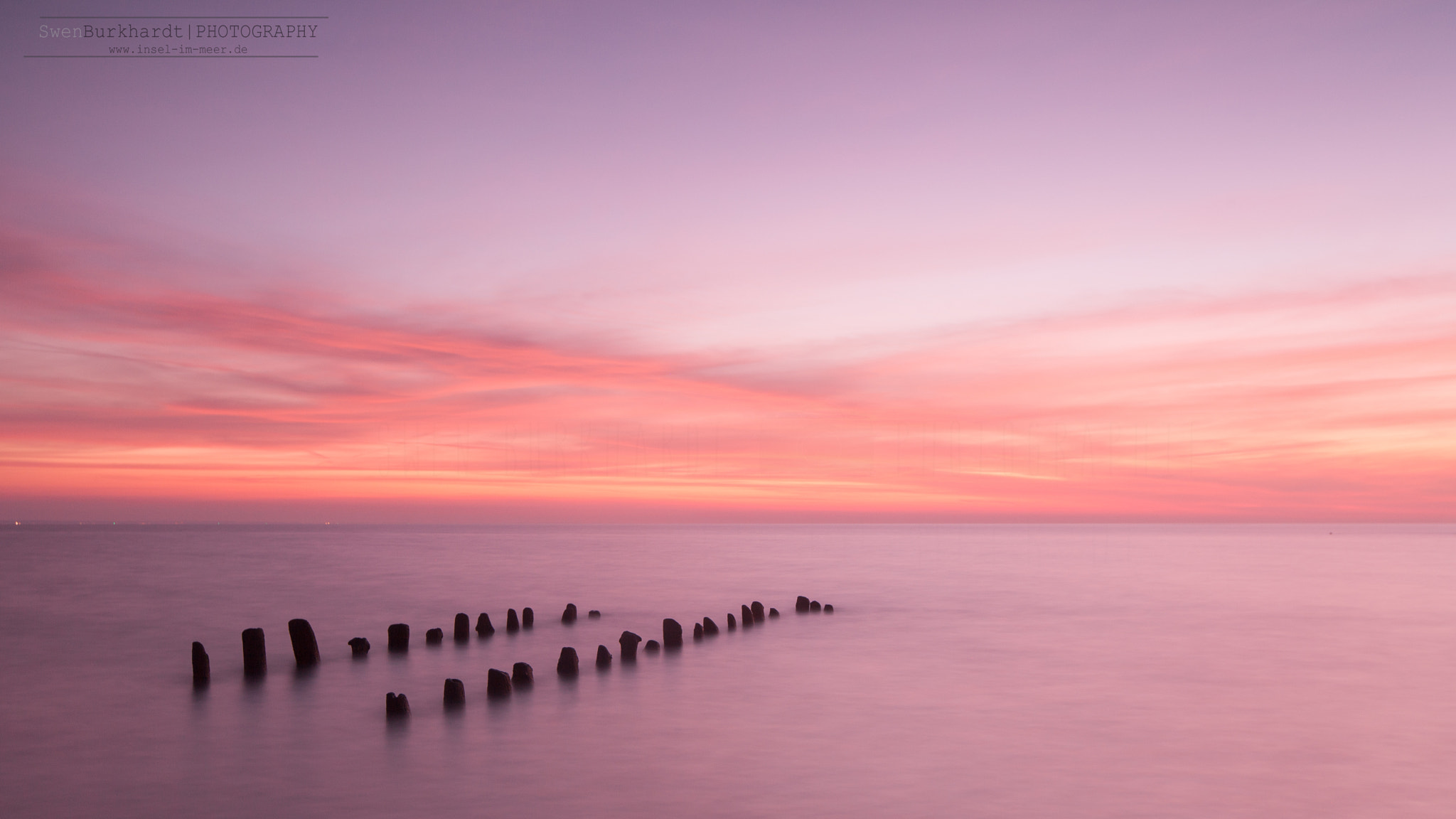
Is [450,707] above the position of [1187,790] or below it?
above

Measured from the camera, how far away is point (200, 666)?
714 inches

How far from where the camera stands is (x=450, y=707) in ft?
48.3

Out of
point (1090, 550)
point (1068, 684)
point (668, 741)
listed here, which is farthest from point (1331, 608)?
point (1090, 550)

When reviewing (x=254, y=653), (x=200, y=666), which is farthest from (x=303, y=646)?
(x=200, y=666)

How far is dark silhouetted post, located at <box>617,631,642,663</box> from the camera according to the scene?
20188 mm

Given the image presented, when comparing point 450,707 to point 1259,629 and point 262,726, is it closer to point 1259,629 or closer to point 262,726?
point 262,726

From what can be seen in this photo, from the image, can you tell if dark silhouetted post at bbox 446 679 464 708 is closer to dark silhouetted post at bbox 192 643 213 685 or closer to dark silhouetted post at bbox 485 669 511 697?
dark silhouetted post at bbox 485 669 511 697

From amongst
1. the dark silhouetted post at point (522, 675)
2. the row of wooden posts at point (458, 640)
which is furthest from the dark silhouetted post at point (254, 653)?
the dark silhouetted post at point (522, 675)

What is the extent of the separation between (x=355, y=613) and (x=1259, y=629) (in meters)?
27.8

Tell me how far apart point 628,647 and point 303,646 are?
20.6ft

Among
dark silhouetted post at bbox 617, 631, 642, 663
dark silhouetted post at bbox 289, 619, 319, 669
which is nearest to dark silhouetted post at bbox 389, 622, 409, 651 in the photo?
dark silhouetted post at bbox 289, 619, 319, 669

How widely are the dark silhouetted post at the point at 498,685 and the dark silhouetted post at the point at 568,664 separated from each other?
223 centimetres

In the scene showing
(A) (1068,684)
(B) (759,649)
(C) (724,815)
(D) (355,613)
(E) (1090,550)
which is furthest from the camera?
(E) (1090,550)

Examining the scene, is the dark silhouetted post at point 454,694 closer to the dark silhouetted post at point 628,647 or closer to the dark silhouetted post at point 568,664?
the dark silhouetted post at point 568,664
